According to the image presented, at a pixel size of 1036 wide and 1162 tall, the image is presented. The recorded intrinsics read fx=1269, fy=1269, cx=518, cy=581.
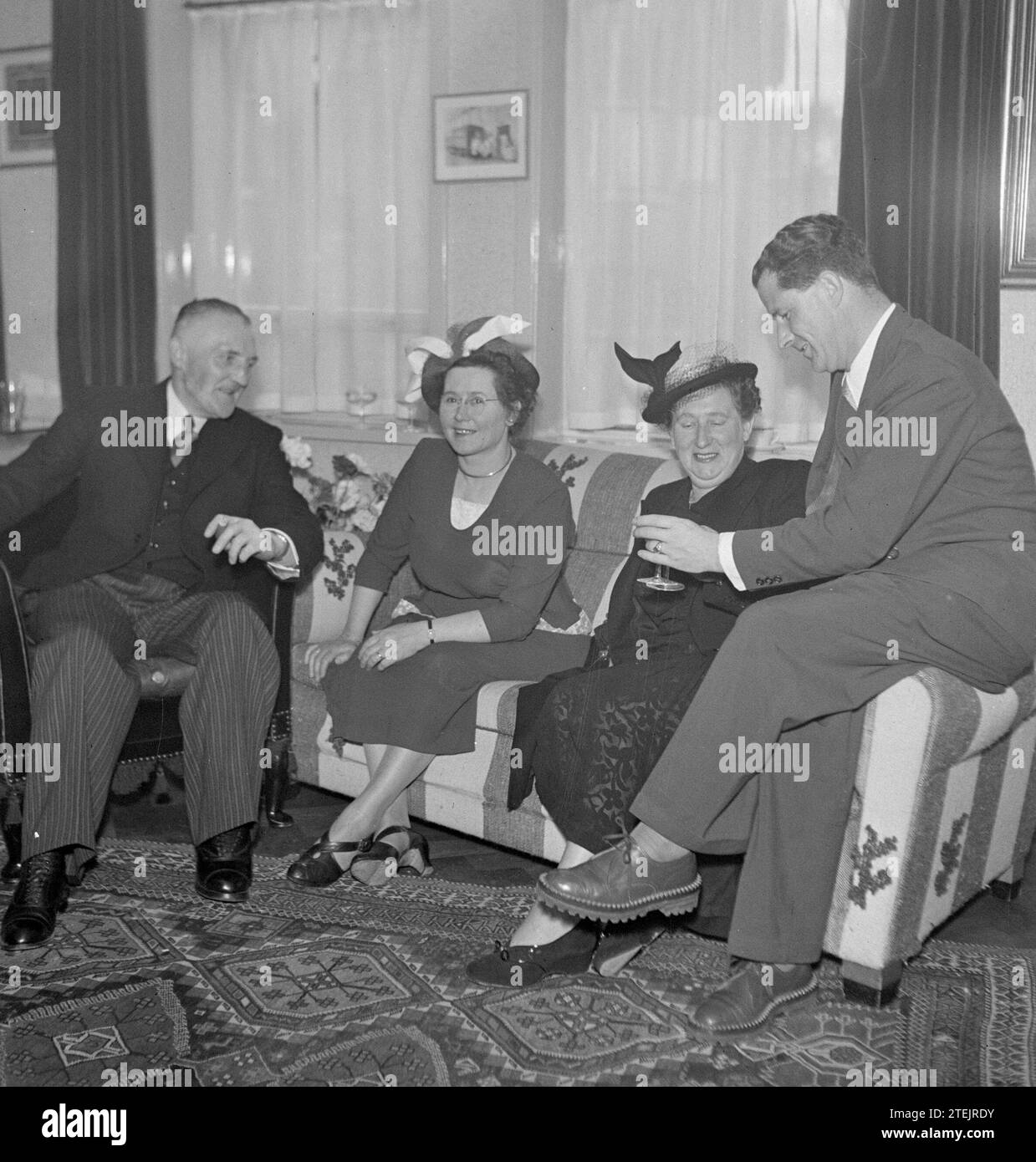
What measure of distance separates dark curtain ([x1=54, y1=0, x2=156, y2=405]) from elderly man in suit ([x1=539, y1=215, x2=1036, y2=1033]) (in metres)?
3.17

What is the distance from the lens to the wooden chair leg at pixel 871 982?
2.30m

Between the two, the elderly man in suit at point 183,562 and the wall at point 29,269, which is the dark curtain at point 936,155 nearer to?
the elderly man in suit at point 183,562

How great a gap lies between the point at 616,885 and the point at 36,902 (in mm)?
1188

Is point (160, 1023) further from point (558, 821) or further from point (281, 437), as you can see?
point (281, 437)

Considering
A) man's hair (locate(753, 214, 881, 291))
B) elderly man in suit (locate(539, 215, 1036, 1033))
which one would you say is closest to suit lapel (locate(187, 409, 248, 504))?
elderly man in suit (locate(539, 215, 1036, 1033))

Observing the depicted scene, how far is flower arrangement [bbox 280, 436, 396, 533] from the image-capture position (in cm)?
362

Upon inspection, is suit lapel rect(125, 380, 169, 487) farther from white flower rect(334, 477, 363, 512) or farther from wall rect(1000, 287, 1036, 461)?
wall rect(1000, 287, 1036, 461)

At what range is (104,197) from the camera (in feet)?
15.8

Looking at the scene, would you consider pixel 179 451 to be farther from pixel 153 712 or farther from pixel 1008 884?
pixel 1008 884

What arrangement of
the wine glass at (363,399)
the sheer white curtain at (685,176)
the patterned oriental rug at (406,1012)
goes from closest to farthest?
the patterned oriental rug at (406,1012) → the sheer white curtain at (685,176) → the wine glass at (363,399)

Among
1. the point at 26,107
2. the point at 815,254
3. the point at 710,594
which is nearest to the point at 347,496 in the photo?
the point at 710,594

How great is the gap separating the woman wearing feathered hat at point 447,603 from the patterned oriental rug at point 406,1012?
0.26 meters

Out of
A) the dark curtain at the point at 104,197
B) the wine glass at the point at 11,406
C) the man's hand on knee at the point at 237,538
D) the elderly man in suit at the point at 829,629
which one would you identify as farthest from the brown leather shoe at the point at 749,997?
the wine glass at the point at 11,406
